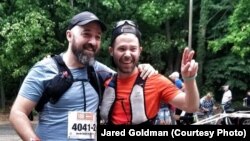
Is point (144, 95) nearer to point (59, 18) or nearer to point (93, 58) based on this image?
point (93, 58)

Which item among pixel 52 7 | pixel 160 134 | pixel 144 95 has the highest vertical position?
pixel 52 7

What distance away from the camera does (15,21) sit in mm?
21547

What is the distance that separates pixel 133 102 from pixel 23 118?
0.72 m

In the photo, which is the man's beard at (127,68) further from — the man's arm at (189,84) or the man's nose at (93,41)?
the man's arm at (189,84)

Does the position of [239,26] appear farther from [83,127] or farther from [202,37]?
[83,127]

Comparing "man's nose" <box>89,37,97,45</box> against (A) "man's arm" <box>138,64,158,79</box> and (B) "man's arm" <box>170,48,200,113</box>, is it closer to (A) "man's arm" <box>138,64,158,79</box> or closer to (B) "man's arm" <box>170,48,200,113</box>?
(A) "man's arm" <box>138,64,158,79</box>

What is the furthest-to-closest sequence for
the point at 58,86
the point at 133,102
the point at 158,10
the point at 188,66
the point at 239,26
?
the point at 158,10 < the point at 239,26 < the point at 133,102 < the point at 58,86 < the point at 188,66

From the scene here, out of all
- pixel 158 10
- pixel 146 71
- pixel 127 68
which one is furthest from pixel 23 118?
pixel 158 10

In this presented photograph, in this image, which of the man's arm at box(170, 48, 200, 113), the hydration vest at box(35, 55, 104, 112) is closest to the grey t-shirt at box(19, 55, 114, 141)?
the hydration vest at box(35, 55, 104, 112)

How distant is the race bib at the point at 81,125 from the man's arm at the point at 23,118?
0.24 meters

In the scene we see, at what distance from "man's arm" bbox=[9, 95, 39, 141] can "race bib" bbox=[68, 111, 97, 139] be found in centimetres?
24

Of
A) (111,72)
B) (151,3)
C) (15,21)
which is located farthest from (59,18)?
(111,72)

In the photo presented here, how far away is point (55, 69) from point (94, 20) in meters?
0.41

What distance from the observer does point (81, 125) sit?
316 centimetres
